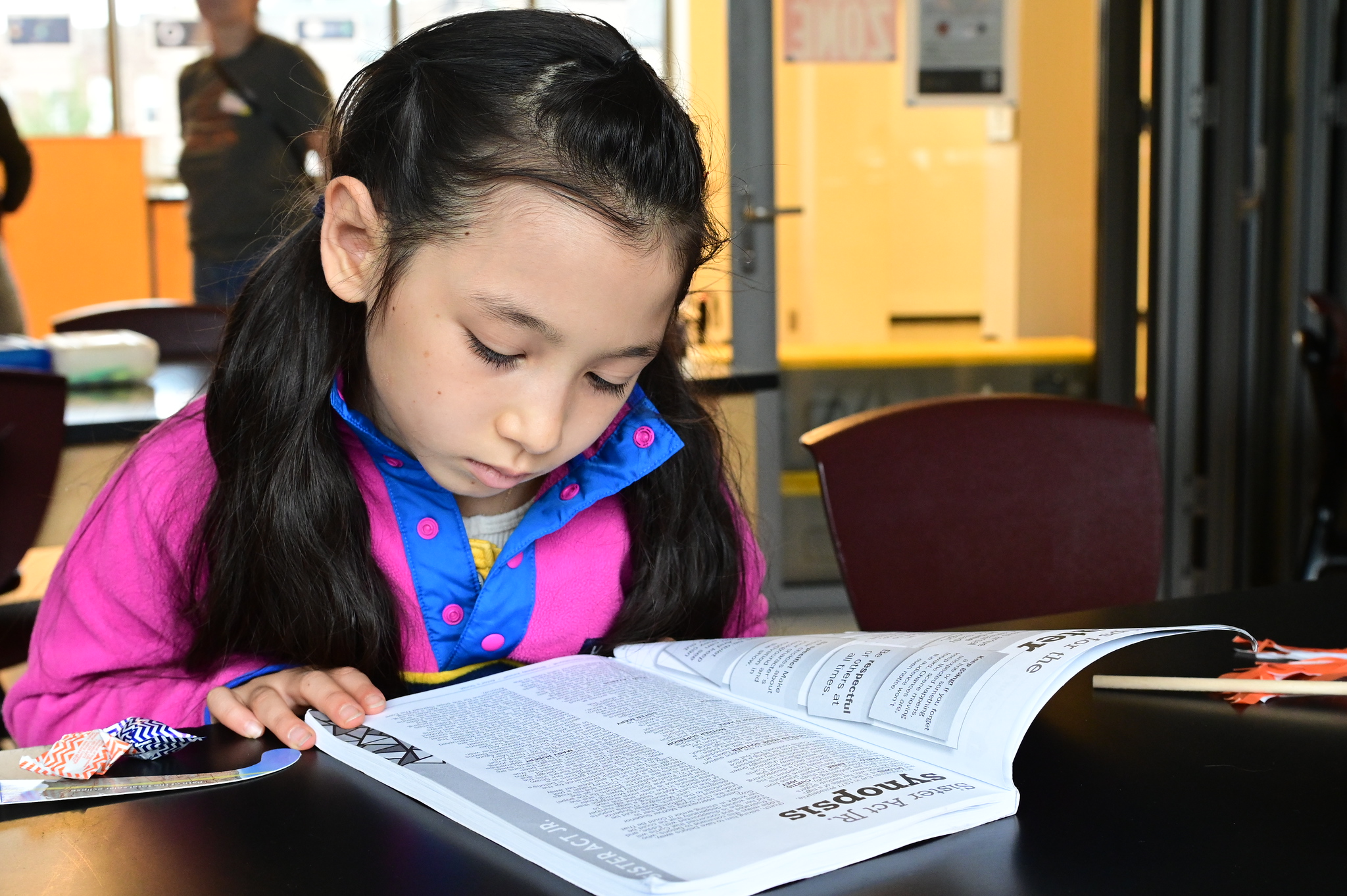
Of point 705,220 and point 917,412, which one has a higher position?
point 705,220

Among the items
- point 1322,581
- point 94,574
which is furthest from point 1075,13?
point 94,574

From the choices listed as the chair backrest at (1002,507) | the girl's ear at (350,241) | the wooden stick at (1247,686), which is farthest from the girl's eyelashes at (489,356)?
the chair backrest at (1002,507)

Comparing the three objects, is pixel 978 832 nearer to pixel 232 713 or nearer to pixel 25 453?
pixel 232 713

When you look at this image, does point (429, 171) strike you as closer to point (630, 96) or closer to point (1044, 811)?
point (630, 96)

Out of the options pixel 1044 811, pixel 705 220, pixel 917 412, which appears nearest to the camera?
pixel 1044 811

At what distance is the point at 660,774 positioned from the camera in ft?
2.06

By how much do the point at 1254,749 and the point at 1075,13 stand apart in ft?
10.0

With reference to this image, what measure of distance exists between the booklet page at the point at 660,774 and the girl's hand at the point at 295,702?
0.02m

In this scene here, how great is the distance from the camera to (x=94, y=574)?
95 cm

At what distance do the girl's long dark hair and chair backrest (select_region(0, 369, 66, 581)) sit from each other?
72cm

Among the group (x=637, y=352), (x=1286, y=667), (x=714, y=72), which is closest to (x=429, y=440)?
(x=637, y=352)

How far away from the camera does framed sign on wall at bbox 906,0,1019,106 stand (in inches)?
130

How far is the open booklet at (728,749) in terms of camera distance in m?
0.54

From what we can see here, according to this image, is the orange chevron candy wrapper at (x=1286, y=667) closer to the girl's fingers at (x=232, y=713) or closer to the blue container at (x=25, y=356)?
the girl's fingers at (x=232, y=713)
